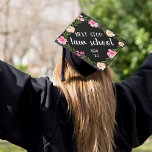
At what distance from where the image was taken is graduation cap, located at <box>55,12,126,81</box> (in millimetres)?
2123

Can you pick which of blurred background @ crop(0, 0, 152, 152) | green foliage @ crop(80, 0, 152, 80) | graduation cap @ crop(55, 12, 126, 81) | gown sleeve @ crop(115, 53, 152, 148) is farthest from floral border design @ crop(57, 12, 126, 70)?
green foliage @ crop(80, 0, 152, 80)

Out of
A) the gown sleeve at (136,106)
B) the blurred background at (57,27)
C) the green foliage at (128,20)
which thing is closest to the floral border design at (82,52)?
Result: the gown sleeve at (136,106)

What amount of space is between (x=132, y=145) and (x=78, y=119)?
1.69 ft

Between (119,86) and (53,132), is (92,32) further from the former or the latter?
(53,132)

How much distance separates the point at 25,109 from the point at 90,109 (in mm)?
412

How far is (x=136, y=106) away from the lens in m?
2.34

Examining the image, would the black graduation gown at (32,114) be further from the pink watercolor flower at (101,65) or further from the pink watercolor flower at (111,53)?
the pink watercolor flower at (111,53)

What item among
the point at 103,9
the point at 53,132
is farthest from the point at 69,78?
the point at 103,9

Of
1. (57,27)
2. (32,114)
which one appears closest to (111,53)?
(32,114)

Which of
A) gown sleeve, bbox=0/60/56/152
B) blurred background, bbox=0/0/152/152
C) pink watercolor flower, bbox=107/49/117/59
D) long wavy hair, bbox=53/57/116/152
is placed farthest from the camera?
blurred background, bbox=0/0/152/152

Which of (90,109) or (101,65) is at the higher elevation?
(101,65)

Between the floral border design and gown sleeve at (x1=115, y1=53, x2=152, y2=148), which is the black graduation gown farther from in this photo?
gown sleeve at (x1=115, y1=53, x2=152, y2=148)

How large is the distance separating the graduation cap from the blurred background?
590 millimetres

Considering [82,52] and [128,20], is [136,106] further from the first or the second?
[128,20]
